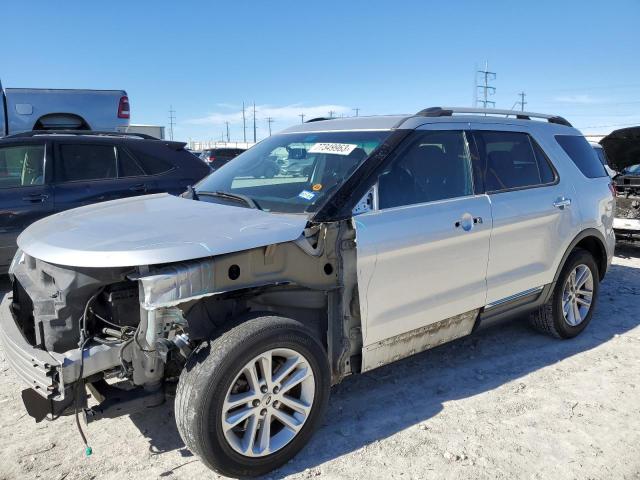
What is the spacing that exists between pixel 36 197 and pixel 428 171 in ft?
14.1

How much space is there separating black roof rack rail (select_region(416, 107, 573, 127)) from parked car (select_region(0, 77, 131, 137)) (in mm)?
8179

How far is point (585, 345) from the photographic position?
4.53 m

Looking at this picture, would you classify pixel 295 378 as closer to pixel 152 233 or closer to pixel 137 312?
pixel 137 312

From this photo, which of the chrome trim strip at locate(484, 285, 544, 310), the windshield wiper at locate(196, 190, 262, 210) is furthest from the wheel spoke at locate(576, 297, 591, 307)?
the windshield wiper at locate(196, 190, 262, 210)

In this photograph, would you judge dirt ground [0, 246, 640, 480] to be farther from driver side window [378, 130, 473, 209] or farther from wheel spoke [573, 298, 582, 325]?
driver side window [378, 130, 473, 209]

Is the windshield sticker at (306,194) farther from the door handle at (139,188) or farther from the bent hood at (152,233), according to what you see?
the door handle at (139,188)

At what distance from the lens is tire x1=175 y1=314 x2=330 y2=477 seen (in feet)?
8.05

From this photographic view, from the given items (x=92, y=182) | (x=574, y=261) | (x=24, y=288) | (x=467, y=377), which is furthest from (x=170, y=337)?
(x=92, y=182)

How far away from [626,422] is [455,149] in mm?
2068

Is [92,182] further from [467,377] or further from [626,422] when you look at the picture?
[626,422]

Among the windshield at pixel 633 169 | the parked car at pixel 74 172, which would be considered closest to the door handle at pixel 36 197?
the parked car at pixel 74 172

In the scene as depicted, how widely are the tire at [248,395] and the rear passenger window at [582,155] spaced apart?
125 inches

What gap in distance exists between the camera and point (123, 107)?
34.0ft

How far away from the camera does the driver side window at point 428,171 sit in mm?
3254
